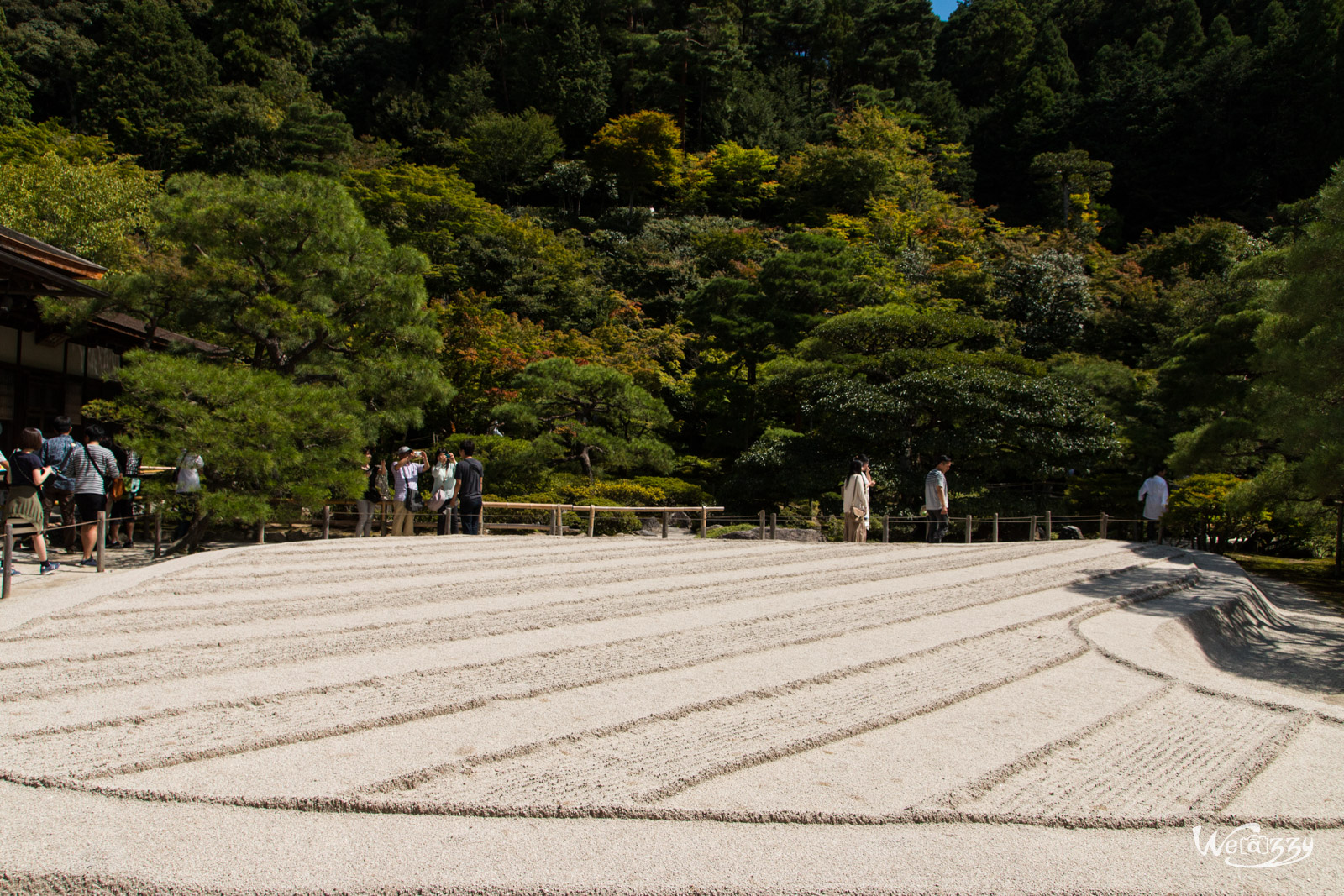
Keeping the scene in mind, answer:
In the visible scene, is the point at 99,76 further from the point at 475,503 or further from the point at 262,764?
the point at 262,764

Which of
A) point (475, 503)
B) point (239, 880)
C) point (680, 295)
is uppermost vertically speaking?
point (680, 295)

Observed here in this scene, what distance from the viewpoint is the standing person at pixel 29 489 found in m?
7.04

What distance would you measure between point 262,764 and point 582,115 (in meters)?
36.2

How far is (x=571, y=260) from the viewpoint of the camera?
79.5ft

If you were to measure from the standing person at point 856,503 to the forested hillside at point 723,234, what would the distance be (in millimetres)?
4088

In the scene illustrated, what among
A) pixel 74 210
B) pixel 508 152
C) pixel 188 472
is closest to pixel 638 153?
pixel 508 152

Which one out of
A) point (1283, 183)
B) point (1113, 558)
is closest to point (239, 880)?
point (1113, 558)

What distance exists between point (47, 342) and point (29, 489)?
5.75 metres

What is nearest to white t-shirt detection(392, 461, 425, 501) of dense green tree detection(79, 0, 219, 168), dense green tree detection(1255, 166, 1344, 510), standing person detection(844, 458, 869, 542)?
standing person detection(844, 458, 869, 542)

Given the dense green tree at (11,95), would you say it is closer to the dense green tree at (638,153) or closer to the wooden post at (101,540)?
the dense green tree at (638,153)

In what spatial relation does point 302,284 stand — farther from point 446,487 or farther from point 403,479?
point 446,487

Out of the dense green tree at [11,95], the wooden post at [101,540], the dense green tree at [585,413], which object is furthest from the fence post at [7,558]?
the dense green tree at [11,95]

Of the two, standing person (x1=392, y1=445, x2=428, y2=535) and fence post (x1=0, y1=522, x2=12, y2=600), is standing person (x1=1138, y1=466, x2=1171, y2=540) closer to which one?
standing person (x1=392, y1=445, x2=428, y2=535)

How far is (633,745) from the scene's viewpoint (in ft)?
12.5
